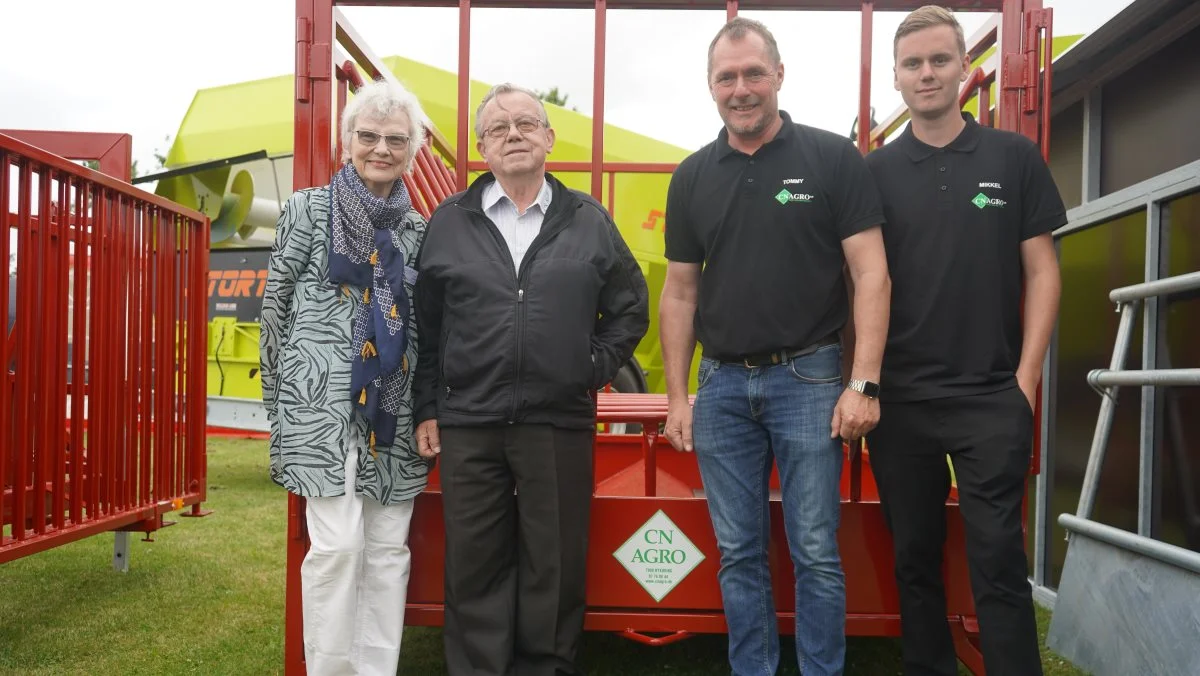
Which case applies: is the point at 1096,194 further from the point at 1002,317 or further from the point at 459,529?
the point at 459,529

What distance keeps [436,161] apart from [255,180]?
5075 millimetres

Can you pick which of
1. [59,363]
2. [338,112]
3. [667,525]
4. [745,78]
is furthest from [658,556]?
[59,363]

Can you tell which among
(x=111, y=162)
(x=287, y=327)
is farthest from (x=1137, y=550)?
(x=111, y=162)

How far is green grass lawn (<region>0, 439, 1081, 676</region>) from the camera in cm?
327

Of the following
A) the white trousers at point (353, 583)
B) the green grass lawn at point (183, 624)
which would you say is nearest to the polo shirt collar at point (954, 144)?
the white trousers at point (353, 583)

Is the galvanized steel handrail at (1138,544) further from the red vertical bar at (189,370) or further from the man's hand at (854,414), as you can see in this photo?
the red vertical bar at (189,370)

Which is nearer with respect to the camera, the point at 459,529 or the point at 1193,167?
the point at 459,529

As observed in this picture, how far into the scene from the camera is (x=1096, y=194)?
4031 mm

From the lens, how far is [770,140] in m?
2.39

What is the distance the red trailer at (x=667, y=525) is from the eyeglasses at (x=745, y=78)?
514mm

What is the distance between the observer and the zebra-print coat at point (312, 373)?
2.38 metres

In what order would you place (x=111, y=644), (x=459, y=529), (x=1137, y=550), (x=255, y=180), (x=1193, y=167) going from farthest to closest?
(x=255, y=180) < (x=111, y=644) < (x=1193, y=167) < (x=1137, y=550) < (x=459, y=529)

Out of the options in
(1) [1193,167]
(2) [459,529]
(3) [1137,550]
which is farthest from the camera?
(1) [1193,167]

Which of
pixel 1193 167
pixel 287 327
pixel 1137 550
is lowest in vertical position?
pixel 1137 550
